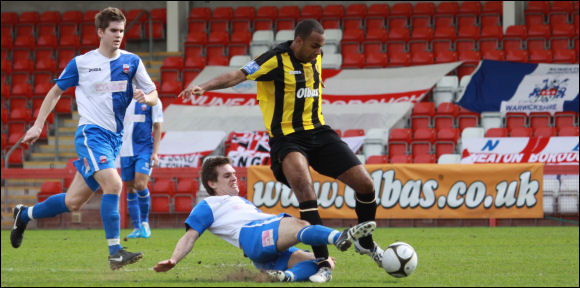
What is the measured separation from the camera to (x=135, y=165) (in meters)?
11.0

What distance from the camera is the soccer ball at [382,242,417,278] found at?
5535mm

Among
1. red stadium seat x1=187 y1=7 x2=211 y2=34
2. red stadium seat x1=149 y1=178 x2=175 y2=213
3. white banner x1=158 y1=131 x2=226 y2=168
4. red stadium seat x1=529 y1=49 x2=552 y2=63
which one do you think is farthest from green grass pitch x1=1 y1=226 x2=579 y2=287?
red stadium seat x1=187 y1=7 x2=211 y2=34

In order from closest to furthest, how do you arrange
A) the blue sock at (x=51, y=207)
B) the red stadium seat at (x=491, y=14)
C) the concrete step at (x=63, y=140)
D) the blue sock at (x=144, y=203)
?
the blue sock at (x=51, y=207) → the blue sock at (x=144, y=203) → the concrete step at (x=63, y=140) → the red stadium seat at (x=491, y=14)

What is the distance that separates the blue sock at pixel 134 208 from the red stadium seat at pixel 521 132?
796 centimetres

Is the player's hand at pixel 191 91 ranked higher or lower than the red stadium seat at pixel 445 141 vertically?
higher

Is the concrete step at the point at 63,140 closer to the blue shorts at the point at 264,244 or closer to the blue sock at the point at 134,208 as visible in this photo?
the blue sock at the point at 134,208

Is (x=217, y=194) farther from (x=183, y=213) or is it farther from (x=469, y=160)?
(x=469, y=160)

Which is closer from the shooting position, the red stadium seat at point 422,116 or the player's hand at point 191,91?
the player's hand at point 191,91

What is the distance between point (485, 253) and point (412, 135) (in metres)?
9.03

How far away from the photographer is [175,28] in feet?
74.5

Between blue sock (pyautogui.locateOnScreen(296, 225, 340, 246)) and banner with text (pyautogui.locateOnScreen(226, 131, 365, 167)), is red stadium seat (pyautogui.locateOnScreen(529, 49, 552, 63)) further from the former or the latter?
blue sock (pyautogui.locateOnScreen(296, 225, 340, 246))

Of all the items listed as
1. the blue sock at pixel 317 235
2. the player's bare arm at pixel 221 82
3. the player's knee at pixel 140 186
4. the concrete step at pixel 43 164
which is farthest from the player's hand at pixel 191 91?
the concrete step at pixel 43 164

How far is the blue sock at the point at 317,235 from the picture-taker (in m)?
5.34

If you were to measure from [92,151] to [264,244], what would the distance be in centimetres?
181
